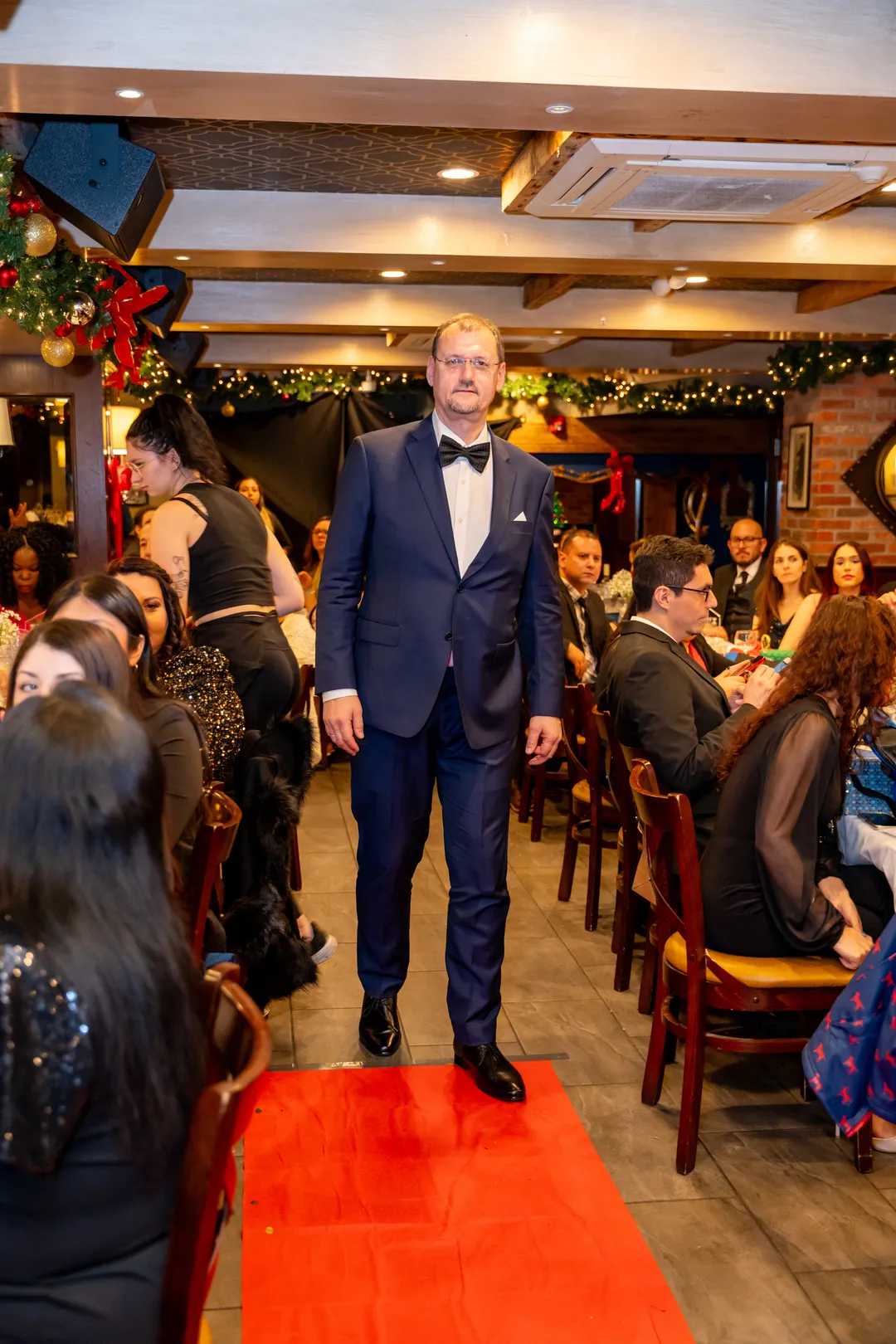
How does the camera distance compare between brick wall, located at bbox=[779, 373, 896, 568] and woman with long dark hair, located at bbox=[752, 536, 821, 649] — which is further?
brick wall, located at bbox=[779, 373, 896, 568]

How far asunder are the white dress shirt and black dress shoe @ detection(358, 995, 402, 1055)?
839 millimetres

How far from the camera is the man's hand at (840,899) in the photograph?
273cm

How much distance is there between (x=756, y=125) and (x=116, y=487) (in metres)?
4.79

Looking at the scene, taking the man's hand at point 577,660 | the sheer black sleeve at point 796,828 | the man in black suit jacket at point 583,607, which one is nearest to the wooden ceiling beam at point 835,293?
the man in black suit jacket at point 583,607

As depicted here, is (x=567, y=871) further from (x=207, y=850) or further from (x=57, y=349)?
(x=57, y=349)

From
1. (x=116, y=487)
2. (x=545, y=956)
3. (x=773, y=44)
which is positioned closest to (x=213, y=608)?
(x=545, y=956)

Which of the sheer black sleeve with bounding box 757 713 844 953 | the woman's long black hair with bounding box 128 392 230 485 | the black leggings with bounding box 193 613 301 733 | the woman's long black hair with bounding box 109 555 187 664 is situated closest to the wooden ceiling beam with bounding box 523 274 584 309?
the woman's long black hair with bounding box 128 392 230 485

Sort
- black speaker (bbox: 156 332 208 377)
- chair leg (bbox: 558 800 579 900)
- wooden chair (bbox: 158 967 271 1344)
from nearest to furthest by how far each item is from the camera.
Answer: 1. wooden chair (bbox: 158 967 271 1344)
2. chair leg (bbox: 558 800 579 900)
3. black speaker (bbox: 156 332 208 377)

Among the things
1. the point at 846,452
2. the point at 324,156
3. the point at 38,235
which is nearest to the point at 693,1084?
the point at 38,235

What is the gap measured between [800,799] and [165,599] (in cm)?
158

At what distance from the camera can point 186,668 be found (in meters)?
2.97

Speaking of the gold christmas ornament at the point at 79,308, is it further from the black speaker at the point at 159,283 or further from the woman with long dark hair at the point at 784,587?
the woman with long dark hair at the point at 784,587

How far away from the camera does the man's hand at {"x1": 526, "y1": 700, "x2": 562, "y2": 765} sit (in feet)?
9.76

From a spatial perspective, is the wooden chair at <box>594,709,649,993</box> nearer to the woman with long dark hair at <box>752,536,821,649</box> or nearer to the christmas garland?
the christmas garland
